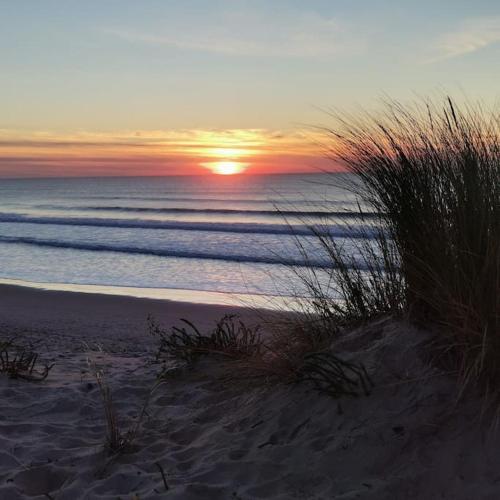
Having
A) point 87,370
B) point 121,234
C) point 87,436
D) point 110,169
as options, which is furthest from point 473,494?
point 110,169

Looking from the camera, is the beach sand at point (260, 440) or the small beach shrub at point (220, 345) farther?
the small beach shrub at point (220, 345)

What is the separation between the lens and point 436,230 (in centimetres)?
331

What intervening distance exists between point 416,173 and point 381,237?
1.93 feet

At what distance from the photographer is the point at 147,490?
9.98 ft

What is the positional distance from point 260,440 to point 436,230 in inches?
61.7

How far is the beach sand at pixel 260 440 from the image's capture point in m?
2.74

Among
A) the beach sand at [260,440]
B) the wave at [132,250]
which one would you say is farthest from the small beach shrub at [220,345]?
the wave at [132,250]

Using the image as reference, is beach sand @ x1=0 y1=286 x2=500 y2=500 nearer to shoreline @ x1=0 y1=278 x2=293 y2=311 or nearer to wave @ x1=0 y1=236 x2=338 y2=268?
shoreline @ x1=0 y1=278 x2=293 y2=311

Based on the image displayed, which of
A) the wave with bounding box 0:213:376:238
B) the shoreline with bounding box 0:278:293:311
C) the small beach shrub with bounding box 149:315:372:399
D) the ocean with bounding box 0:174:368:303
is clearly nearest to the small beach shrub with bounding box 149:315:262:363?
the small beach shrub with bounding box 149:315:372:399

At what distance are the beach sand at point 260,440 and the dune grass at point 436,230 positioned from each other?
265mm

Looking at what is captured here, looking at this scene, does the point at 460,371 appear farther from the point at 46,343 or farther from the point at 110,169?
the point at 110,169

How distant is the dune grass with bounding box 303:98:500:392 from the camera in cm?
290

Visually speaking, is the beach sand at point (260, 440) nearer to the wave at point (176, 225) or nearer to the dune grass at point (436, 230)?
the dune grass at point (436, 230)

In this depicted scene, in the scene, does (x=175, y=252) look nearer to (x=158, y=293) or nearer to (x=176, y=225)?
(x=158, y=293)
